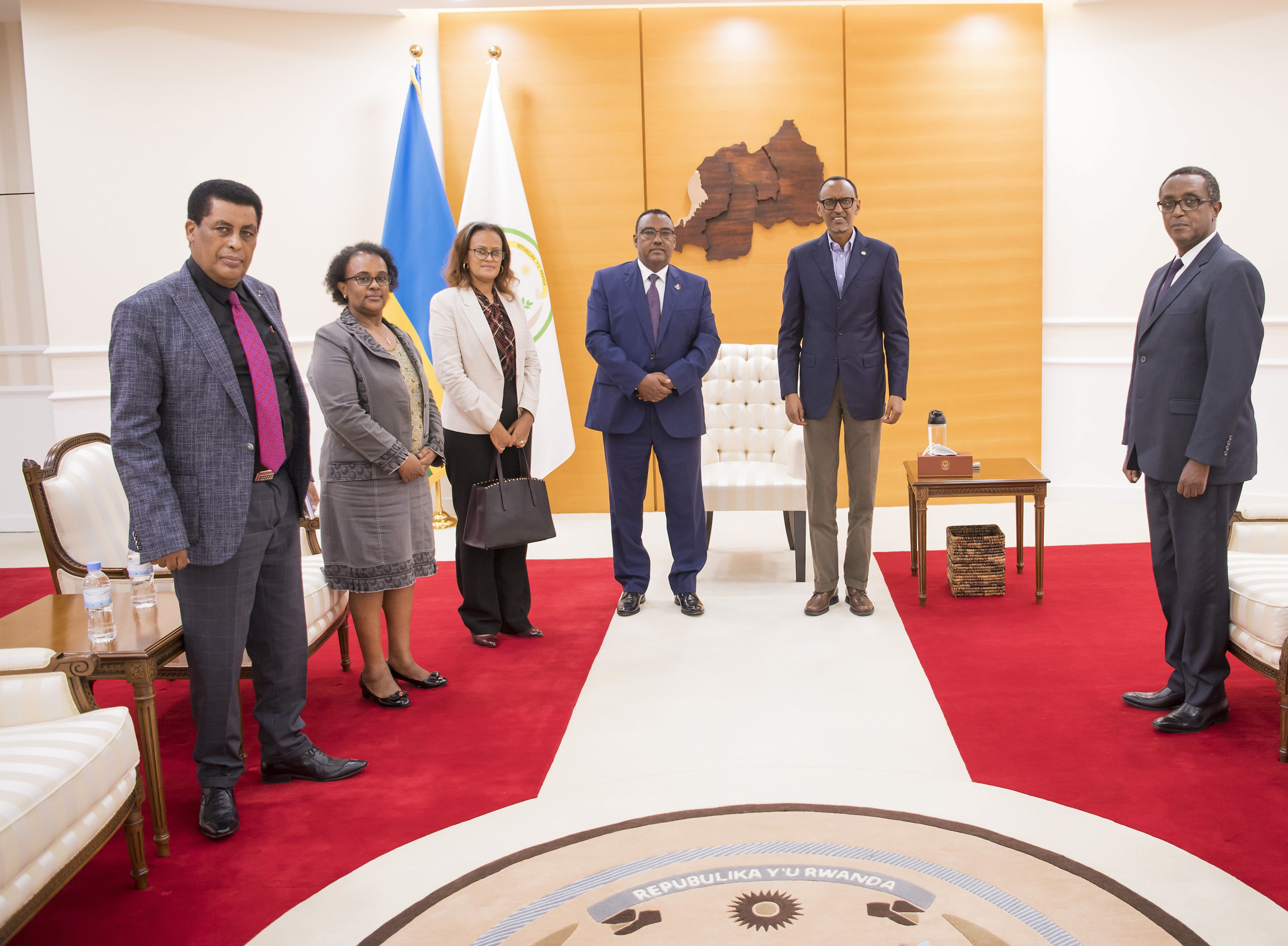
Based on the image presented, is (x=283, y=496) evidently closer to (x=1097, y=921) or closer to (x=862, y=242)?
(x=1097, y=921)

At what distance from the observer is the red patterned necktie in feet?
8.27

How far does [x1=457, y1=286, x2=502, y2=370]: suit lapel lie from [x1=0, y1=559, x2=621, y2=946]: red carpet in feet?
3.93

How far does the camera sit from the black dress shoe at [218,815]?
246 centimetres

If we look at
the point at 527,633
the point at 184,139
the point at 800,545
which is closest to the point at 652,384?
the point at 527,633

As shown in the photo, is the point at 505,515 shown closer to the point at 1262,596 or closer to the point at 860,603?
the point at 860,603

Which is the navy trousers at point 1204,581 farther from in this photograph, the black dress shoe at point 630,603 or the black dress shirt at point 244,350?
the black dress shirt at point 244,350

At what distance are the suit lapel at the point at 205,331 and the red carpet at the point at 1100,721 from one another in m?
2.23

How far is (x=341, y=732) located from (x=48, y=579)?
124 inches

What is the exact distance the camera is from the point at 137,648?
2402 millimetres

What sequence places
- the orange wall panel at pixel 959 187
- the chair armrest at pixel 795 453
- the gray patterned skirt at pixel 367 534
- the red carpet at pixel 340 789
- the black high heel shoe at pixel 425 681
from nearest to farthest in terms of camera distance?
1. the red carpet at pixel 340 789
2. the gray patterned skirt at pixel 367 534
3. the black high heel shoe at pixel 425 681
4. the chair armrest at pixel 795 453
5. the orange wall panel at pixel 959 187

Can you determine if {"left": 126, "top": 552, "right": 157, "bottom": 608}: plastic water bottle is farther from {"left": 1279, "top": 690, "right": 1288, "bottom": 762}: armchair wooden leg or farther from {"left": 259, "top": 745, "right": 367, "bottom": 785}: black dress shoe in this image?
{"left": 1279, "top": 690, "right": 1288, "bottom": 762}: armchair wooden leg

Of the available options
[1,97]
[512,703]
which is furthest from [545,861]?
[1,97]

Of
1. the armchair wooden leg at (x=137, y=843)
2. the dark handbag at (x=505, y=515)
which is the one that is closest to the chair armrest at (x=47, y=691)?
the armchair wooden leg at (x=137, y=843)

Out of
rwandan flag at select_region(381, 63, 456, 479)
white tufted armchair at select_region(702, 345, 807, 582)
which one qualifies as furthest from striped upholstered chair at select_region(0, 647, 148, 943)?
rwandan flag at select_region(381, 63, 456, 479)
